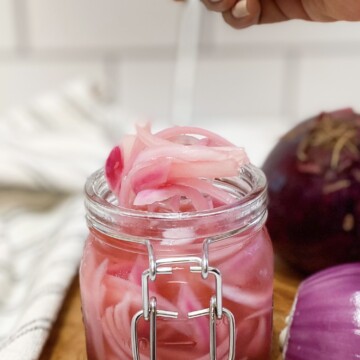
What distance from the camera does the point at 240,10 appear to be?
378 mm

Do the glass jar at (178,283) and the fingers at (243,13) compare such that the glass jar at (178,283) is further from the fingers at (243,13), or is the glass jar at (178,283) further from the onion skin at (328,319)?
the fingers at (243,13)

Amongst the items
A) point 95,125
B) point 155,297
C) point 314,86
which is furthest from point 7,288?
point 314,86

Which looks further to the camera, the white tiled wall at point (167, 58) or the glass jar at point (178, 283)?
the white tiled wall at point (167, 58)

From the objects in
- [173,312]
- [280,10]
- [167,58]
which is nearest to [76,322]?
[173,312]

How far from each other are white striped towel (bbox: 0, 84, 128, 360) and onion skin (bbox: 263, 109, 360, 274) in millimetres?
144

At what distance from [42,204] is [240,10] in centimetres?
31

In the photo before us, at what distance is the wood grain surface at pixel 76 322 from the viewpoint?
1.14 feet

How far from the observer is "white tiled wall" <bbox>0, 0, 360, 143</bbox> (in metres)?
0.94

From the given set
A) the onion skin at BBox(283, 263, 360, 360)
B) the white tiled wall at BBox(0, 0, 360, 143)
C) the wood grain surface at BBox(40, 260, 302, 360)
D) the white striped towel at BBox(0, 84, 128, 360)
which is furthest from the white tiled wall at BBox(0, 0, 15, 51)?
the onion skin at BBox(283, 263, 360, 360)

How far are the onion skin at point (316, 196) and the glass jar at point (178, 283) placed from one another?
0.29 ft

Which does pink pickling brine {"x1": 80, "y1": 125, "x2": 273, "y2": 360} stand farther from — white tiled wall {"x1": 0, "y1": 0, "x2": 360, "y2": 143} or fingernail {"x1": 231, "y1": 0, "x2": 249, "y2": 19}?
white tiled wall {"x1": 0, "y1": 0, "x2": 360, "y2": 143}

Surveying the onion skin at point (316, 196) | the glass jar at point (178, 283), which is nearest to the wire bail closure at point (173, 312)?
the glass jar at point (178, 283)

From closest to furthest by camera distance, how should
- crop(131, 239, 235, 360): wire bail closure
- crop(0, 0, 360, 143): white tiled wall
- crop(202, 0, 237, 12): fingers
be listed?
crop(131, 239, 235, 360): wire bail closure < crop(202, 0, 237, 12): fingers < crop(0, 0, 360, 143): white tiled wall

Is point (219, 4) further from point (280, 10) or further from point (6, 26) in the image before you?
point (6, 26)
